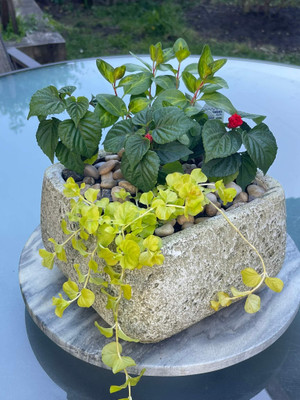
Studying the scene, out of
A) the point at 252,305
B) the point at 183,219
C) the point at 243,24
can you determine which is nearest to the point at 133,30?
the point at 243,24

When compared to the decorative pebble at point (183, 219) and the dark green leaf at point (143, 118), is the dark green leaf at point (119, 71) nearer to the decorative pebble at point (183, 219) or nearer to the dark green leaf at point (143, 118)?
the dark green leaf at point (143, 118)

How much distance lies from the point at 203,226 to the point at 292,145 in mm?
750

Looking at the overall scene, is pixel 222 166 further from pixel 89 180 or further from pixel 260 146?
pixel 89 180

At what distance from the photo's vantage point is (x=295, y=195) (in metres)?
1.30

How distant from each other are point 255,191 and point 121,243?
33cm

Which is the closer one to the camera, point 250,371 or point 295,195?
point 250,371

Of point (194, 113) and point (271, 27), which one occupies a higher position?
point (194, 113)

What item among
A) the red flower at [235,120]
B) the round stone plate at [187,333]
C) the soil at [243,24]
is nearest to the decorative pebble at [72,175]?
the round stone plate at [187,333]

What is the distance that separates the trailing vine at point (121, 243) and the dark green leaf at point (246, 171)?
0.11m

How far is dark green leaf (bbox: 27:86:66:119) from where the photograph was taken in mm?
902

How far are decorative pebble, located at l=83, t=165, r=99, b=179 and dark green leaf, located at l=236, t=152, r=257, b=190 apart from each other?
0.27m

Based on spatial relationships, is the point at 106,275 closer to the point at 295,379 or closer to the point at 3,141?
the point at 295,379

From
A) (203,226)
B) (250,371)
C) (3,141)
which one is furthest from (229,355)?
(3,141)

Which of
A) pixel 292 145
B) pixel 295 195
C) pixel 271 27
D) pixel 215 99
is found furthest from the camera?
pixel 271 27
